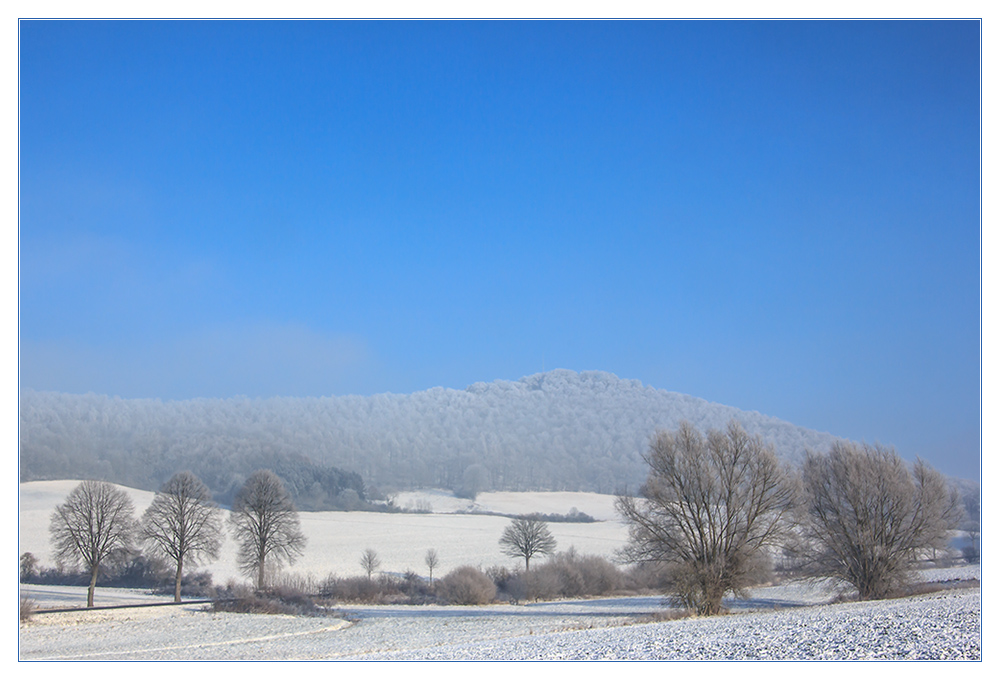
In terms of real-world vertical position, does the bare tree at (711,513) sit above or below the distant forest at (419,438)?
below

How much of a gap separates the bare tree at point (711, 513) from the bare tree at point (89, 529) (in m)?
A: 18.6

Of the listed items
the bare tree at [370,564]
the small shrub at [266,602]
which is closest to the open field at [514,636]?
the small shrub at [266,602]

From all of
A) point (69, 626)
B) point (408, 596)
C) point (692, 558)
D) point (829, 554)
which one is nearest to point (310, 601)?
point (408, 596)

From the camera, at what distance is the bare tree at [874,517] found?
72.3 ft

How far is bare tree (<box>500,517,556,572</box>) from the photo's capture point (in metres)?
38.7

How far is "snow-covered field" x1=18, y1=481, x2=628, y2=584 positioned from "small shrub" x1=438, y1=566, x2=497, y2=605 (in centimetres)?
651

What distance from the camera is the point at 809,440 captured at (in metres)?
32.0

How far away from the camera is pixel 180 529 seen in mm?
26297

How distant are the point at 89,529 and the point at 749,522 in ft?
75.2

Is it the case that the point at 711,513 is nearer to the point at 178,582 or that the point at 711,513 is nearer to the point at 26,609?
the point at 26,609

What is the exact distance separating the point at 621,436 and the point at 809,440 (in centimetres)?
3739

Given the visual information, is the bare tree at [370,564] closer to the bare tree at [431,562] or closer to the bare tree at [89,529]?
the bare tree at [431,562]

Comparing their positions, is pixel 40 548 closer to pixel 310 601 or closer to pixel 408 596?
pixel 310 601

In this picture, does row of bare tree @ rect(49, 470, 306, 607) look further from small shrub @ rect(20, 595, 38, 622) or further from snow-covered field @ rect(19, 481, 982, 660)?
small shrub @ rect(20, 595, 38, 622)
